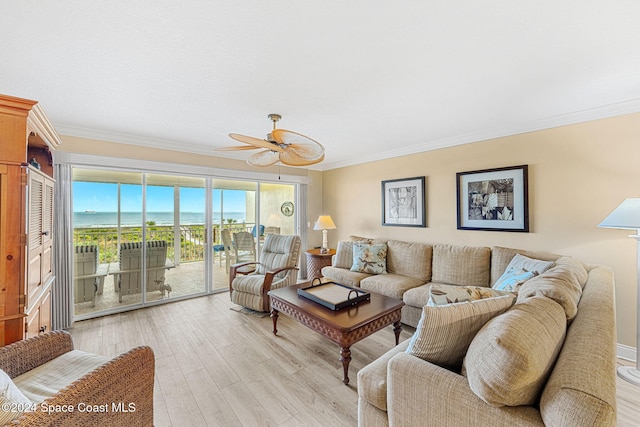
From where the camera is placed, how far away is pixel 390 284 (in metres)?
3.14

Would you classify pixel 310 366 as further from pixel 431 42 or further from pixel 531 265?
pixel 431 42

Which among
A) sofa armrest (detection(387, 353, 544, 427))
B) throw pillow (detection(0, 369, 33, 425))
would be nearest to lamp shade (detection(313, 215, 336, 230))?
sofa armrest (detection(387, 353, 544, 427))

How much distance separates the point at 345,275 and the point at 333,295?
3.48 feet

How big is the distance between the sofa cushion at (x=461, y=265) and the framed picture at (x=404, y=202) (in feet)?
2.20

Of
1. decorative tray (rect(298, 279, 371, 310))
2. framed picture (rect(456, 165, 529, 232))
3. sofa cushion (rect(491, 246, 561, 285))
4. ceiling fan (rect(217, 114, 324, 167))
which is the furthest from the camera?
framed picture (rect(456, 165, 529, 232))

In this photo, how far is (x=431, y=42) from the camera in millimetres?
1572

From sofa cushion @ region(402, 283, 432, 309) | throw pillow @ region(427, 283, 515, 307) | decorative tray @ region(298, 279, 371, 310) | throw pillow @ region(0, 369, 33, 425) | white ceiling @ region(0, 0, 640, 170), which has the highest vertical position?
white ceiling @ region(0, 0, 640, 170)

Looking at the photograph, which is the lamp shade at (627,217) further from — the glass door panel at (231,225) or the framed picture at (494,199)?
the glass door panel at (231,225)

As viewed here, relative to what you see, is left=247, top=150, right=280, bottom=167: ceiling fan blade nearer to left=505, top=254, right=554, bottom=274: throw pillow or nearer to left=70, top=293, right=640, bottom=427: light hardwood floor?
left=70, top=293, right=640, bottom=427: light hardwood floor

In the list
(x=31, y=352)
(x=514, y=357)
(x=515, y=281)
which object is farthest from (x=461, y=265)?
(x=31, y=352)

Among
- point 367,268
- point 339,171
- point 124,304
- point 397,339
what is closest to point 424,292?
point 397,339

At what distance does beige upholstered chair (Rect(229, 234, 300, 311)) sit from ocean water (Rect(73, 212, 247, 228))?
1.09 metres

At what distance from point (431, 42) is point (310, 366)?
102 inches

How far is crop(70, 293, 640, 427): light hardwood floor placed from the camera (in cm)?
175
